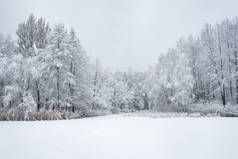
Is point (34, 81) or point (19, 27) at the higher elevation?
point (19, 27)

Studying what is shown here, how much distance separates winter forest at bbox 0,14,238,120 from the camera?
710 inches

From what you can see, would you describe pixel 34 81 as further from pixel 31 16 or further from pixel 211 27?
pixel 211 27

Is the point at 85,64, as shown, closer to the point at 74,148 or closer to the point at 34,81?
the point at 34,81

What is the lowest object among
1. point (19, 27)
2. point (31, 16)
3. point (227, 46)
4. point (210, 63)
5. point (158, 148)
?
point (158, 148)

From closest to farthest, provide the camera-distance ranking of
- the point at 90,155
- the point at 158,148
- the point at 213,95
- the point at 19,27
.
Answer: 1. the point at 90,155
2. the point at 158,148
3. the point at 19,27
4. the point at 213,95

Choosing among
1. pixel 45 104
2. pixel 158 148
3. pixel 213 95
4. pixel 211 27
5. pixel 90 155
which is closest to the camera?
pixel 90 155

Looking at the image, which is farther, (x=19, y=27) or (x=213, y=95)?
(x=213, y=95)

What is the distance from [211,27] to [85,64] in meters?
23.2

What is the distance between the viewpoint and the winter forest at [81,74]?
59.2 ft

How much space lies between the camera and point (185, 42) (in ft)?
105

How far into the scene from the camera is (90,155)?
158 inches

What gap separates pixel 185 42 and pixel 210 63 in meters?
5.74

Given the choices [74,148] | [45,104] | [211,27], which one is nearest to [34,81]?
[45,104]

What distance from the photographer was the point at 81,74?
1038 inches
